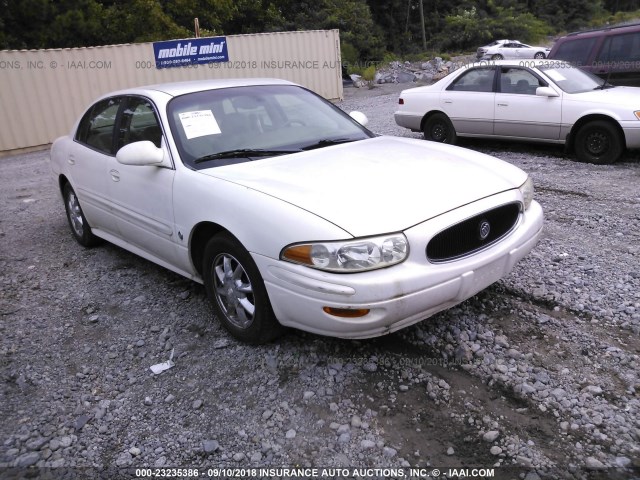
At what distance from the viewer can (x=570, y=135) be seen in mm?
7480

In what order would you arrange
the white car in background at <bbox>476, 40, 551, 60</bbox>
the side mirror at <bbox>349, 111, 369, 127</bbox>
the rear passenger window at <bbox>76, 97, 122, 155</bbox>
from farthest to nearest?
the white car in background at <bbox>476, 40, 551, 60</bbox>
the side mirror at <bbox>349, 111, 369, 127</bbox>
the rear passenger window at <bbox>76, 97, 122, 155</bbox>

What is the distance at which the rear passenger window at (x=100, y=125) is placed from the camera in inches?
180

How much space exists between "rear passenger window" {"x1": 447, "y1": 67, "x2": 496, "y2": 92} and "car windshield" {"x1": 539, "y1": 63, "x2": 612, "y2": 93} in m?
0.73

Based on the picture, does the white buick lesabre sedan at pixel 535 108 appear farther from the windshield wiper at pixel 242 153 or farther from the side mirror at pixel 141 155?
the side mirror at pixel 141 155

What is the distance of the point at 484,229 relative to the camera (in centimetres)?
309

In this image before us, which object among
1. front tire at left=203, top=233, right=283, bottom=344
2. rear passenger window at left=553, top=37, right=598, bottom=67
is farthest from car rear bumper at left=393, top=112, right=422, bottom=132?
front tire at left=203, top=233, right=283, bottom=344

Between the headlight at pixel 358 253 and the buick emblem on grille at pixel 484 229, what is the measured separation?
561mm

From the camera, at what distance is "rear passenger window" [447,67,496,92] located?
827 centimetres

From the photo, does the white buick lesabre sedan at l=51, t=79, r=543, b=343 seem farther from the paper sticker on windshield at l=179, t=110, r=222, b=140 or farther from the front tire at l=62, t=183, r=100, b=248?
the front tire at l=62, t=183, r=100, b=248

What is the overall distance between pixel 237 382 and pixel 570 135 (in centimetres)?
627

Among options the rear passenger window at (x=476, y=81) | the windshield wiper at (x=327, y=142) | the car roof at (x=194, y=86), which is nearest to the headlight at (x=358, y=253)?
the windshield wiper at (x=327, y=142)

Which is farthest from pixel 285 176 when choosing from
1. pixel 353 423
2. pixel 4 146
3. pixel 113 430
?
pixel 4 146

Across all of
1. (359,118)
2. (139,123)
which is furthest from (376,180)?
(139,123)

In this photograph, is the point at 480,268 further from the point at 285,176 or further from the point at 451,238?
the point at 285,176
